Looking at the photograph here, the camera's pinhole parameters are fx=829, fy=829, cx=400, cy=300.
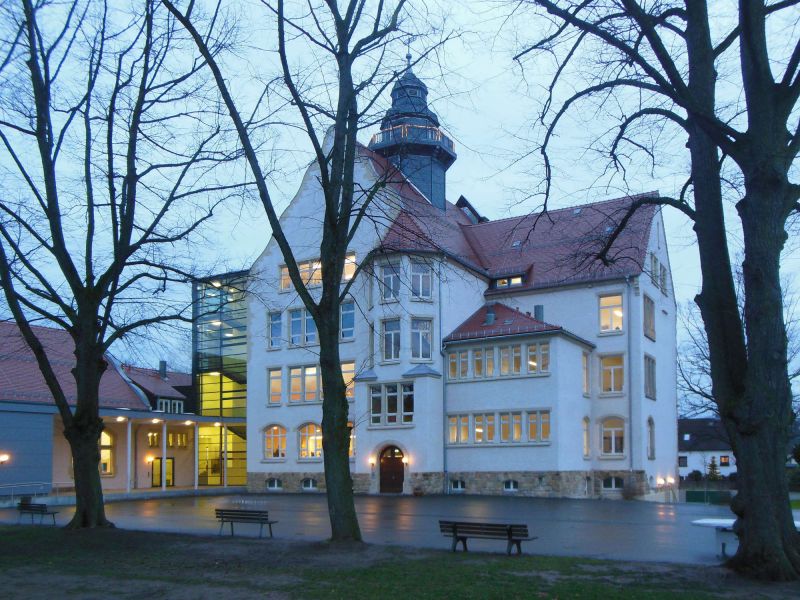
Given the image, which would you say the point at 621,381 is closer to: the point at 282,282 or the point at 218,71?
the point at 282,282

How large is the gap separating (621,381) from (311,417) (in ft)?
48.3

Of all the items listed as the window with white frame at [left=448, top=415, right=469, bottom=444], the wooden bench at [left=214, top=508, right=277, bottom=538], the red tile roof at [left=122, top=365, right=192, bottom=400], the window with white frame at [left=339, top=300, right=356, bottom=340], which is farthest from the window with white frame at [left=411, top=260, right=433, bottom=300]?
the wooden bench at [left=214, top=508, right=277, bottom=538]

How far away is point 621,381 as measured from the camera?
1459 inches

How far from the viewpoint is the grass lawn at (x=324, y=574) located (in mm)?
9953

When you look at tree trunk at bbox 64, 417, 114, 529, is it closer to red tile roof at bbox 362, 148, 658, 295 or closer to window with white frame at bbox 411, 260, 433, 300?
red tile roof at bbox 362, 148, 658, 295

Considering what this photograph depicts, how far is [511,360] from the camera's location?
35.9 meters

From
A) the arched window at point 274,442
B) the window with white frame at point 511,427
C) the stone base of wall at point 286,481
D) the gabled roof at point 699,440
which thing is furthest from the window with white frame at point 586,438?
the gabled roof at point 699,440

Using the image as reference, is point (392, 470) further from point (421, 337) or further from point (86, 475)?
point (86, 475)

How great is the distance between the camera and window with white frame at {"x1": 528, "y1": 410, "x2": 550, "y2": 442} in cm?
3466

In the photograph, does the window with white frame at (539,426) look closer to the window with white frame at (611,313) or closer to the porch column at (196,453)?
the window with white frame at (611,313)

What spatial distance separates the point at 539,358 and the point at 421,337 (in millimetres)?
5447

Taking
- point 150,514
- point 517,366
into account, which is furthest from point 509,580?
point 517,366

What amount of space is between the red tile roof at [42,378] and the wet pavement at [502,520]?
10070 mm

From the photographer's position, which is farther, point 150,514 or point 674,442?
point 674,442
